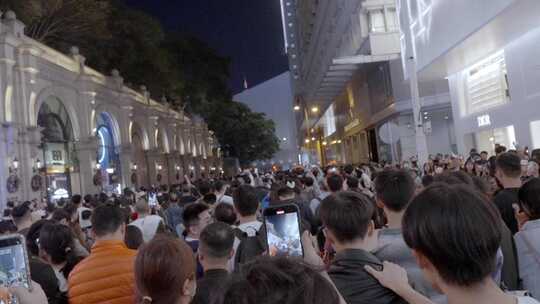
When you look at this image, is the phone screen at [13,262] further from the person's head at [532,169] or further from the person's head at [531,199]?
the person's head at [532,169]

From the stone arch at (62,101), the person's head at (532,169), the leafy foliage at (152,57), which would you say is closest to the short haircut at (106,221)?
the person's head at (532,169)

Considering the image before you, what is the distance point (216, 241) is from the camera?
3521 mm

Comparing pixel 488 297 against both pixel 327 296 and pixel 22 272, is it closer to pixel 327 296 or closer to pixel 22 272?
pixel 327 296

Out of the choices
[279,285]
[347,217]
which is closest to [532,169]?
[347,217]

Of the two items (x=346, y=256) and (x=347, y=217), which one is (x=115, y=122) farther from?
(x=346, y=256)

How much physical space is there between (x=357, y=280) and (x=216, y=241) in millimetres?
1290

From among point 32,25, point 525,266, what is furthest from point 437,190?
point 32,25

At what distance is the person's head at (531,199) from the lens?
3.46 meters

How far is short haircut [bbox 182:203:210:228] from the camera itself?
5.55 m

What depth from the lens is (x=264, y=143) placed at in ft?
205

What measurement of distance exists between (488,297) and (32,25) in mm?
32976

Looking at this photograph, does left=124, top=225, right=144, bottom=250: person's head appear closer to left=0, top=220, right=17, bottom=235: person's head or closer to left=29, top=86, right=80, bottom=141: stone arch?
left=0, top=220, right=17, bottom=235: person's head

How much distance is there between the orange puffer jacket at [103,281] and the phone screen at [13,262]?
0.76 m

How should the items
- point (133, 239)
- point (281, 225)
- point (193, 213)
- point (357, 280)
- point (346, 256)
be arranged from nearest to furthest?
1. point (357, 280)
2. point (346, 256)
3. point (281, 225)
4. point (193, 213)
5. point (133, 239)
